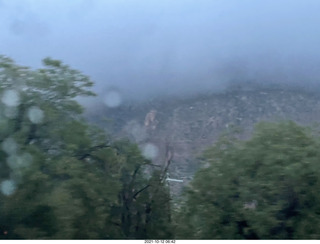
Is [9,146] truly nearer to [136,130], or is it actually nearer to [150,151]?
[150,151]

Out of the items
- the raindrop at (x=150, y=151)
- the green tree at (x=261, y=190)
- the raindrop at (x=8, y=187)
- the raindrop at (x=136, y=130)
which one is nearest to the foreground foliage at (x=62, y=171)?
the raindrop at (x=8, y=187)

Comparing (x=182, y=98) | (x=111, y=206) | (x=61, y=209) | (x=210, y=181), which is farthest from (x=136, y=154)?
(x=182, y=98)

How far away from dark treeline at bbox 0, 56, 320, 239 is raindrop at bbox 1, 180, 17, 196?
21 millimetres

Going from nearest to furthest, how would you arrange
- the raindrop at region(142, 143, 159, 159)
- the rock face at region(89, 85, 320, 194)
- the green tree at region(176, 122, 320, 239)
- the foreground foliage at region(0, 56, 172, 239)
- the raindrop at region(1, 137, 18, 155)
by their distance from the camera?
the green tree at region(176, 122, 320, 239), the foreground foliage at region(0, 56, 172, 239), the raindrop at region(1, 137, 18, 155), the raindrop at region(142, 143, 159, 159), the rock face at region(89, 85, 320, 194)

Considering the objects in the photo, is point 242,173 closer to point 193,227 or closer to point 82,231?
point 193,227

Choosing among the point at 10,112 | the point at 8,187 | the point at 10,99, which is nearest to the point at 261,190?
the point at 8,187

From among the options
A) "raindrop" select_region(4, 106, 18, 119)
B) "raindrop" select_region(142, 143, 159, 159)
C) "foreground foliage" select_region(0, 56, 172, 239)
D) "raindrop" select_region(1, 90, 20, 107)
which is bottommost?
"raindrop" select_region(142, 143, 159, 159)

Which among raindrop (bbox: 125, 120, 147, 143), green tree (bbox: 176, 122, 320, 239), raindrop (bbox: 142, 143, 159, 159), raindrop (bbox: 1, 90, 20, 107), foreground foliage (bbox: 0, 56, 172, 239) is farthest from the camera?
raindrop (bbox: 125, 120, 147, 143)

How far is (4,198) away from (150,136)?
7.02m

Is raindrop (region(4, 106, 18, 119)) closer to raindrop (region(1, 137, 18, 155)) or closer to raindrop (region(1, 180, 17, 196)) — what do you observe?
raindrop (region(1, 137, 18, 155))

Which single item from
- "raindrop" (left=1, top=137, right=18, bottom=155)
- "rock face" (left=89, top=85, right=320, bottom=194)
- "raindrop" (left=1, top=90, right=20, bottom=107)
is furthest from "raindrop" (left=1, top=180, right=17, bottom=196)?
"rock face" (left=89, top=85, right=320, bottom=194)

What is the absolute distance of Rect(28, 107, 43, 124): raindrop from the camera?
466 inches

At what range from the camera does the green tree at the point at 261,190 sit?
10.5m

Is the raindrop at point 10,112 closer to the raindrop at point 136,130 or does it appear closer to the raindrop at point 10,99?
the raindrop at point 10,99
